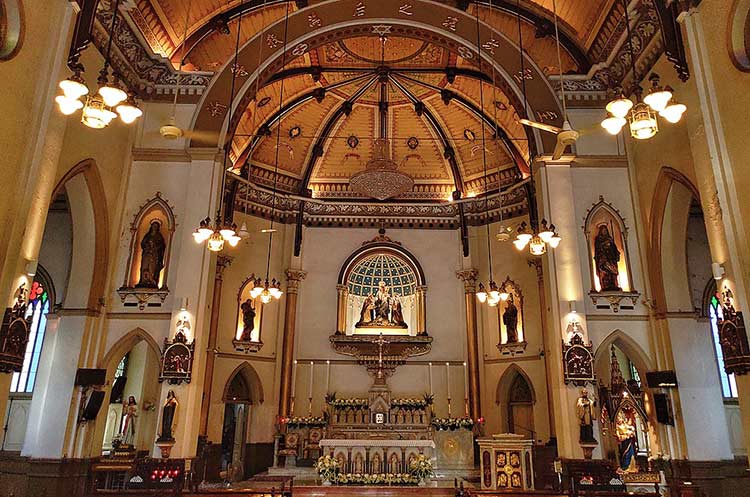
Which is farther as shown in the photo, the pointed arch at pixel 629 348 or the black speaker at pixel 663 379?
the pointed arch at pixel 629 348

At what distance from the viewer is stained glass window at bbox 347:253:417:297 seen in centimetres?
1928

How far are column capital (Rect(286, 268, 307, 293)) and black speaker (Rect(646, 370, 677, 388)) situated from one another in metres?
11.2

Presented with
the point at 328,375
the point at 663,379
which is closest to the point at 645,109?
the point at 663,379

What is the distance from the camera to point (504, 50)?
42.5 feet

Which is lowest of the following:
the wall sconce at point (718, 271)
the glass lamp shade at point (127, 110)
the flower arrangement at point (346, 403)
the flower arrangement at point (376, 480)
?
the flower arrangement at point (376, 480)

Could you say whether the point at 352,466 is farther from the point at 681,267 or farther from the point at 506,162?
the point at 506,162

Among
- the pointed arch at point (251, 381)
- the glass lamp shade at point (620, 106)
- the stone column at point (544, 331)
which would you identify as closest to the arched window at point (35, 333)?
the pointed arch at point (251, 381)

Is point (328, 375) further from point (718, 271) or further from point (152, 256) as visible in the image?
point (718, 271)

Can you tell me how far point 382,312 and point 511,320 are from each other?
175 inches

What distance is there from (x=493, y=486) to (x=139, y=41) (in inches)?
493

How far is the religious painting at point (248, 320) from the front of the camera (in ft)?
54.5

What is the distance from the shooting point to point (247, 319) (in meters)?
16.9

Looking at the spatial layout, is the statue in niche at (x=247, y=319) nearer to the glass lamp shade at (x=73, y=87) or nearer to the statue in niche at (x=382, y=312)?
the statue in niche at (x=382, y=312)

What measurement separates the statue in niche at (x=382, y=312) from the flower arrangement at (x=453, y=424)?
11.9ft
